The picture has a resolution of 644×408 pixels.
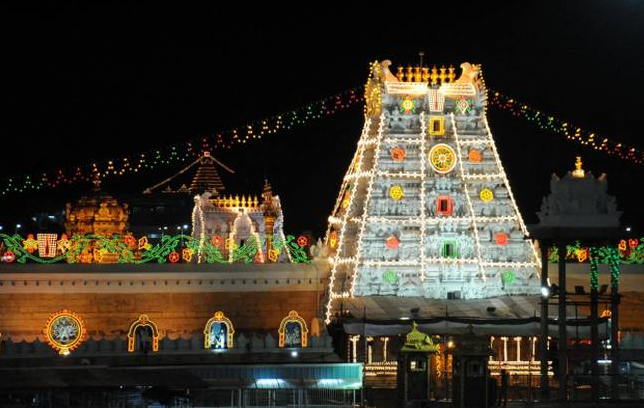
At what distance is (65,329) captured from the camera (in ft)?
161

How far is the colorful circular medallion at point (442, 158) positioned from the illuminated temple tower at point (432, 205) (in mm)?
28

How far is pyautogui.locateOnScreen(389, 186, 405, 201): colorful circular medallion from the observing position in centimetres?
4956

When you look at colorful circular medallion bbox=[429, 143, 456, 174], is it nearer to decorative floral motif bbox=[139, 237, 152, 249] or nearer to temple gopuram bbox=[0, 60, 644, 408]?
temple gopuram bbox=[0, 60, 644, 408]

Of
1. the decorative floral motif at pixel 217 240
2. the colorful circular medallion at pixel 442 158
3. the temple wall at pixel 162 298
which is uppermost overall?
the colorful circular medallion at pixel 442 158

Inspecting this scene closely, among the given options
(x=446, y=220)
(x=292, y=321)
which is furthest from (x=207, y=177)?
(x=446, y=220)

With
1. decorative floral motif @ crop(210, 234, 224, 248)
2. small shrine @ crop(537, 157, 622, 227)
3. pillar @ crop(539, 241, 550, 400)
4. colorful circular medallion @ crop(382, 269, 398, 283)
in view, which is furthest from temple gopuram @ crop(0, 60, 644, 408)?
small shrine @ crop(537, 157, 622, 227)

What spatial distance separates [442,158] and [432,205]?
1370 mm

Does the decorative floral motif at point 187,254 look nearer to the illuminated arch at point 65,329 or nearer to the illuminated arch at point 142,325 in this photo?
the illuminated arch at point 142,325

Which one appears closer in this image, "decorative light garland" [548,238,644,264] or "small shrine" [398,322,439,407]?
"small shrine" [398,322,439,407]

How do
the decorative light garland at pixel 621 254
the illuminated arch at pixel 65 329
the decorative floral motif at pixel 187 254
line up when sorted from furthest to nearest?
the decorative light garland at pixel 621 254 → the decorative floral motif at pixel 187 254 → the illuminated arch at pixel 65 329

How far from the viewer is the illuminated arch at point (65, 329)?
160 ft

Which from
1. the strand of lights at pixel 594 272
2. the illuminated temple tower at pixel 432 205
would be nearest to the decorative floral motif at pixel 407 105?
the illuminated temple tower at pixel 432 205

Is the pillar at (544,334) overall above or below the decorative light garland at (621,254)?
below

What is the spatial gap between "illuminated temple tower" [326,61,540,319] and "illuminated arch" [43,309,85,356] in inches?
285
